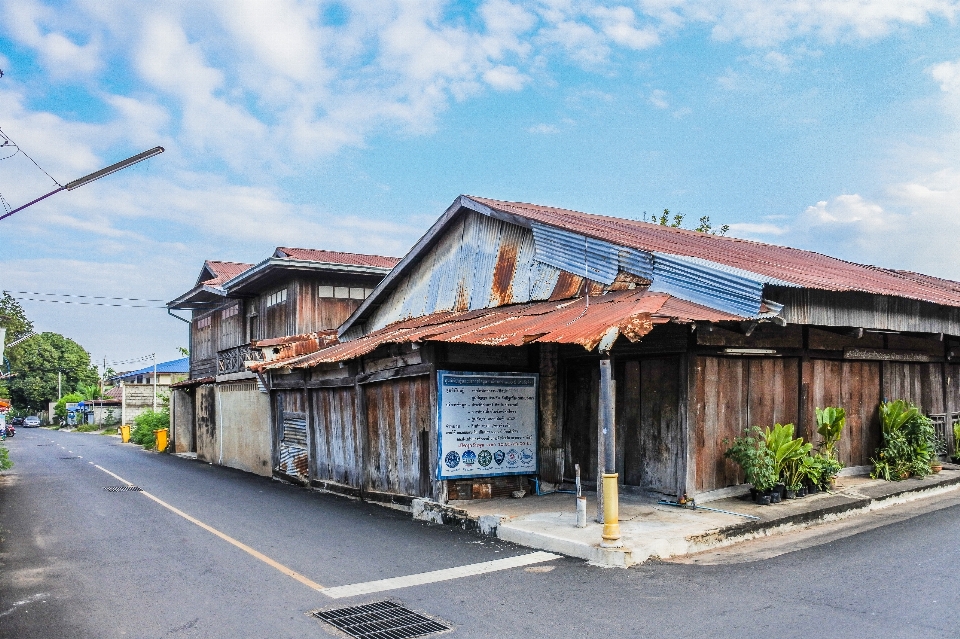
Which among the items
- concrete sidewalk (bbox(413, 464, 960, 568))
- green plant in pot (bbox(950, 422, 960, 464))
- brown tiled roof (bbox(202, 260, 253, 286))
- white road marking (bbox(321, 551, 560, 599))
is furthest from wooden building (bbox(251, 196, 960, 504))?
brown tiled roof (bbox(202, 260, 253, 286))

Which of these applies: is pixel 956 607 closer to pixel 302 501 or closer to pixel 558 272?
pixel 558 272

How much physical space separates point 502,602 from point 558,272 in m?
6.79

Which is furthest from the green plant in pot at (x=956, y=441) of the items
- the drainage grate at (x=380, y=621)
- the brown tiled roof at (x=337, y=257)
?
the brown tiled roof at (x=337, y=257)

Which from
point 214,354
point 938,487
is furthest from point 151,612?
point 214,354

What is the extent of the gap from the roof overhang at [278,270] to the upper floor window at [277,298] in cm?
51

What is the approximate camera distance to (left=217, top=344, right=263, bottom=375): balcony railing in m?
23.6

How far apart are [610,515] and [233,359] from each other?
768 inches

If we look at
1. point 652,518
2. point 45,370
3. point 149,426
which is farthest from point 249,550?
point 45,370

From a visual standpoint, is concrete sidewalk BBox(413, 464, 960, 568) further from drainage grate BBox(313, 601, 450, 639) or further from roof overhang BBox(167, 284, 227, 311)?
roof overhang BBox(167, 284, 227, 311)

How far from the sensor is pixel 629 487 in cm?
1116

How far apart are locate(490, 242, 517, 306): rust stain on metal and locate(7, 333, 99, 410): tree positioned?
8371cm

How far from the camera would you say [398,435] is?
41.8ft

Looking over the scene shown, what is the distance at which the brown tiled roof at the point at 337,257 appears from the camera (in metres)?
23.3

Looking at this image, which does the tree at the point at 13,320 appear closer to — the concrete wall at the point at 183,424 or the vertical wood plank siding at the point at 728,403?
the concrete wall at the point at 183,424
